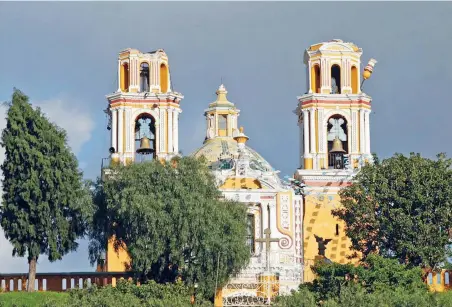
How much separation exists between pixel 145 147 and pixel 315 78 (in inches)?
246

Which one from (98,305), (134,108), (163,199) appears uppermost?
(134,108)

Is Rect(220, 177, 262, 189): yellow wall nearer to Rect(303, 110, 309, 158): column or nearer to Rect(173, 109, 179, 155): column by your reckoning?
Rect(303, 110, 309, 158): column

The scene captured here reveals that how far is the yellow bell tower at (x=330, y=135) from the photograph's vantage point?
54562 millimetres

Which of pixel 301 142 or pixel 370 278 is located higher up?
pixel 301 142

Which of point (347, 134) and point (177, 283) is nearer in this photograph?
point (177, 283)

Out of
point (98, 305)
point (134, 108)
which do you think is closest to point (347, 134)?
point (134, 108)

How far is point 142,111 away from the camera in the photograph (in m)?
55.6

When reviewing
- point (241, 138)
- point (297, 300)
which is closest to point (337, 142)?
point (241, 138)

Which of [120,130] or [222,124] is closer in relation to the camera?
[120,130]

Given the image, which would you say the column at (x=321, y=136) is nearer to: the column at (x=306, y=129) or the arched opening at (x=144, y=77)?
the column at (x=306, y=129)

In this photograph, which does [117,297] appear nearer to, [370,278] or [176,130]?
[370,278]

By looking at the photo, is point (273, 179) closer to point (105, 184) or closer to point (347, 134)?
point (347, 134)

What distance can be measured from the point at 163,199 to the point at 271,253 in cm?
553

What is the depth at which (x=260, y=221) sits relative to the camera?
53406mm
